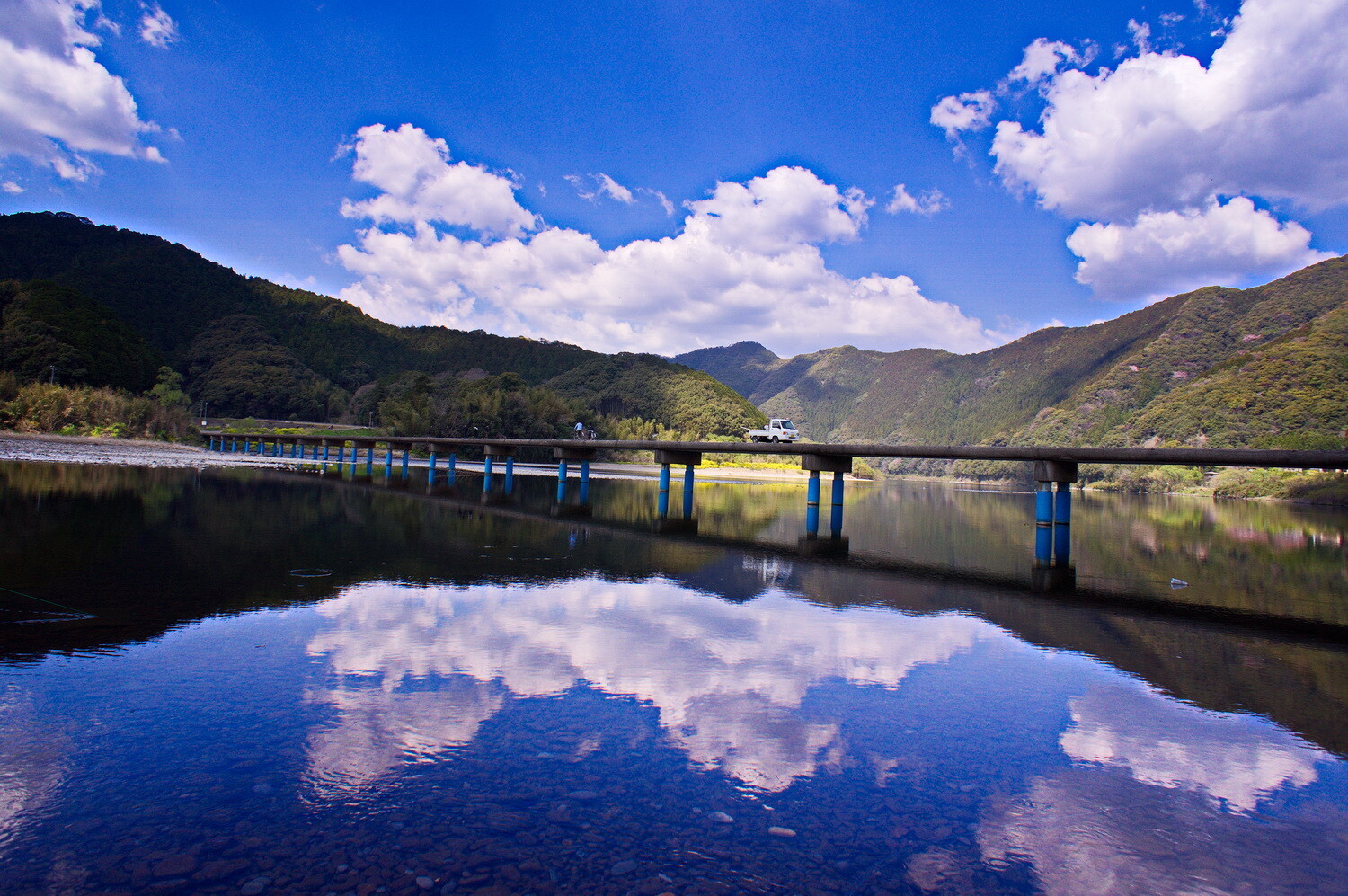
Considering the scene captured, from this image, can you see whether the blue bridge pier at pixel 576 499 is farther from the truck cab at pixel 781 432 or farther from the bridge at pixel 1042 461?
the truck cab at pixel 781 432

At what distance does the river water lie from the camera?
5.35m

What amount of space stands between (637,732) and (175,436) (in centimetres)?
12519

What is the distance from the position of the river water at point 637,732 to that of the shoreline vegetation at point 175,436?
268ft

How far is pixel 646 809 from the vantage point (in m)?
6.11

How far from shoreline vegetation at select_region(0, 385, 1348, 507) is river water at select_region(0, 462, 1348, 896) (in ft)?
268

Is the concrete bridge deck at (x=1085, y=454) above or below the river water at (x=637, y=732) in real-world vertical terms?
above

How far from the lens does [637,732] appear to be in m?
7.99

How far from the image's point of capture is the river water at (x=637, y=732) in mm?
5348

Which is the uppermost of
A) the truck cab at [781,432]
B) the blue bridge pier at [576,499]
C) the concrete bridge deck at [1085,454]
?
the truck cab at [781,432]

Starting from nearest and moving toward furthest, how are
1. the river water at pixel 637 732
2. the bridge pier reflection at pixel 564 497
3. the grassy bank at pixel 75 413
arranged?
the river water at pixel 637 732, the bridge pier reflection at pixel 564 497, the grassy bank at pixel 75 413

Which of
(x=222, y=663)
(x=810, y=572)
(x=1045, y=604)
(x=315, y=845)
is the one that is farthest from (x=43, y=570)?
(x=1045, y=604)

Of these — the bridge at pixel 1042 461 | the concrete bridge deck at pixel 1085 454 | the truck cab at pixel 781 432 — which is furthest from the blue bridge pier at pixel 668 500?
the truck cab at pixel 781 432

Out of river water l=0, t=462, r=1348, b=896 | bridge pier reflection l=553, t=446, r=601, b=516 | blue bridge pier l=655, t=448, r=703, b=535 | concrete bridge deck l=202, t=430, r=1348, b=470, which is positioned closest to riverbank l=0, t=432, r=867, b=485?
bridge pier reflection l=553, t=446, r=601, b=516

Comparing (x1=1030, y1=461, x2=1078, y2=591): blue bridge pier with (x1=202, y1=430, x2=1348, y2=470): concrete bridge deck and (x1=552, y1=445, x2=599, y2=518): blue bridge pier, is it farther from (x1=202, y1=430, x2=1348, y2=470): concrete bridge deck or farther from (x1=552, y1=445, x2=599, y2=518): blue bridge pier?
(x1=552, y1=445, x2=599, y2=518): blue bridge pier
